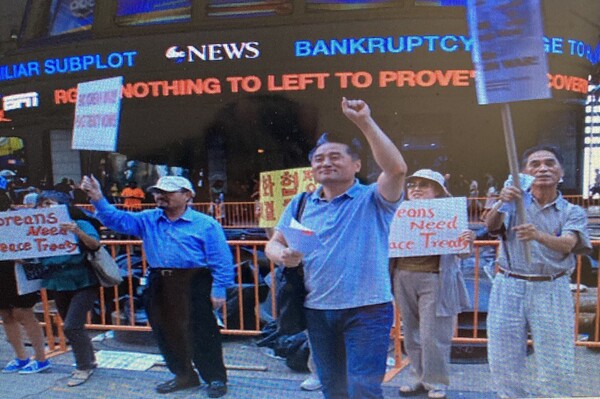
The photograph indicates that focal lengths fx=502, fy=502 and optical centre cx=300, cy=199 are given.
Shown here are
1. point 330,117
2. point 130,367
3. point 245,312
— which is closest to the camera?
point 330,117

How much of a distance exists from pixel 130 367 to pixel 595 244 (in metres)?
3.32

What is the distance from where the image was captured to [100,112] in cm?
291

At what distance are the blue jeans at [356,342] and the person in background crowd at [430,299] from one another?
755mm

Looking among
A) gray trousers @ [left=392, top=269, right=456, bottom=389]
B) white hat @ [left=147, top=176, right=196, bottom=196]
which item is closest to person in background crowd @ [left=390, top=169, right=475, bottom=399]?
gray trousers @ [left=392, top=269, right=456, bottom=389]

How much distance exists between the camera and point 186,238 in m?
3.20

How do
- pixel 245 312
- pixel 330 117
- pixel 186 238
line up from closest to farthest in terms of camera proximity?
1. pixel 330 117
2. pixel 186 238
3. pixel 245 312

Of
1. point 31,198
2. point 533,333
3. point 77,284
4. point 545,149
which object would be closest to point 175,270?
point 77,284

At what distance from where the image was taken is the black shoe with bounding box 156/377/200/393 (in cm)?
333

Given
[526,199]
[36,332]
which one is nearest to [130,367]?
[36,332]

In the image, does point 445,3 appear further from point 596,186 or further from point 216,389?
point 216,389

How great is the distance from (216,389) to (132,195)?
140 cm

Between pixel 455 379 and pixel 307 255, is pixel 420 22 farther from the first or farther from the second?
pixel 455 379

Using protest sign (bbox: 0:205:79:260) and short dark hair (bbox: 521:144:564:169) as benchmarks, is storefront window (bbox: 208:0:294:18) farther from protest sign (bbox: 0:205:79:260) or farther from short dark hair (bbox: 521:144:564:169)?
protest sign (bbox: 0:205:79:260)

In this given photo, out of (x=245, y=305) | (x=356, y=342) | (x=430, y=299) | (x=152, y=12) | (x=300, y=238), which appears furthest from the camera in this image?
(x=245, y=305)
